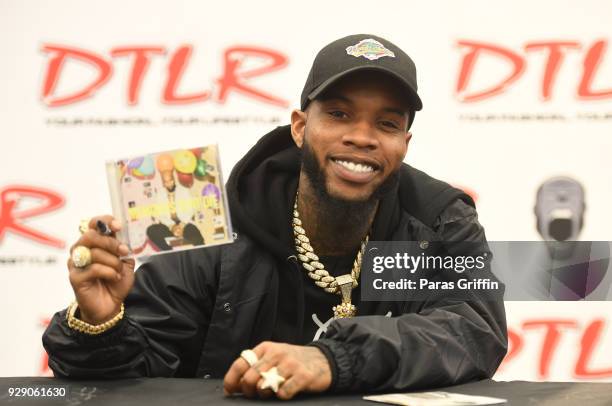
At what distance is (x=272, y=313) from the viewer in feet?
6.66

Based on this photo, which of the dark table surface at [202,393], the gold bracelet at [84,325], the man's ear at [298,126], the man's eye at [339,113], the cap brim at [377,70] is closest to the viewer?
the dark table surface at [202,393]

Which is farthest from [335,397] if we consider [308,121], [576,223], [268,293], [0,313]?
[0,313]

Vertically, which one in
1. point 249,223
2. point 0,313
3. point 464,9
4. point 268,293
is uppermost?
point 464,9

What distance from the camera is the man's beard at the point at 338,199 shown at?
2047 millimetres

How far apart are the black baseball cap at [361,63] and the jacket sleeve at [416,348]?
1.61ft

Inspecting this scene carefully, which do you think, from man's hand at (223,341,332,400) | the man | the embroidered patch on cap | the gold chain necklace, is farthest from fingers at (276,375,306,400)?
the embroidered patch on cap

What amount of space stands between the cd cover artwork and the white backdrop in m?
1.41

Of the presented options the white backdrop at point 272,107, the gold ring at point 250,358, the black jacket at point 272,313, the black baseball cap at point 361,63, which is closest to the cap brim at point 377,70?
the black baseball cap at point 361,63

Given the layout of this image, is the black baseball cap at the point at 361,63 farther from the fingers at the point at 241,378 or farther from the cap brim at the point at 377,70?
the fingers at the point at 241,378

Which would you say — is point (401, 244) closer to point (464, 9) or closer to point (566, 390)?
point (566, 390)

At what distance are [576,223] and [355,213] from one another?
110 cm

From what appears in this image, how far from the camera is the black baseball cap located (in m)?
1.92

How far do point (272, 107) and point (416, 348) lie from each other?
1.53m

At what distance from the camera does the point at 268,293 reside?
202 centimetres
